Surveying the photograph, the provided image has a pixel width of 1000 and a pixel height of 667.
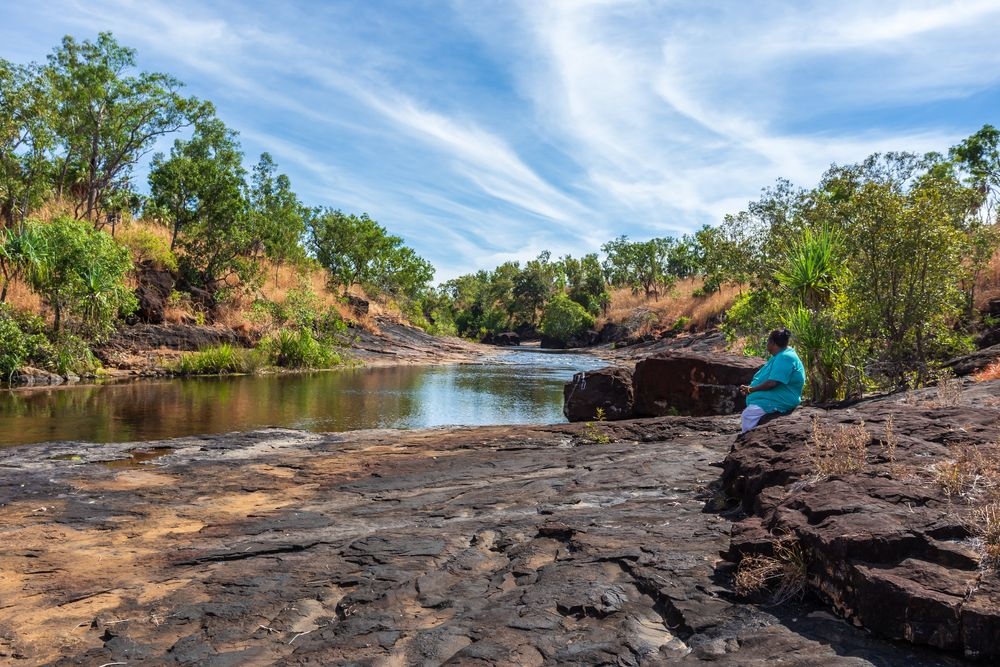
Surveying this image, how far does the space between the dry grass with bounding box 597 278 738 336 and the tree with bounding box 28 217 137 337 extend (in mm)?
36900

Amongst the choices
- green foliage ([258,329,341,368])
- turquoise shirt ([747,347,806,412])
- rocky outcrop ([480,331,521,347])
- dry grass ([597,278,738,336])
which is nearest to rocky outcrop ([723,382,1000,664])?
turquoise shirt ([747,347,806,412])

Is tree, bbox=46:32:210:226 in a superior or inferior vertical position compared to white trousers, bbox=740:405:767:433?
superior

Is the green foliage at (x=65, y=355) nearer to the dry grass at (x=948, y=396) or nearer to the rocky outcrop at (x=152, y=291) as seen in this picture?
the rocky outcrop at (x=152, y=291)

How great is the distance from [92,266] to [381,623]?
2341 centimetres

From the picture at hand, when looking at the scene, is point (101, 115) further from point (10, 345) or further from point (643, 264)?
point (643, 264)

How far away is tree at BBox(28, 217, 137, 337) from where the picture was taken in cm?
2216

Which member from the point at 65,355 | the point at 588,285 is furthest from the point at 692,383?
the point at 588,285

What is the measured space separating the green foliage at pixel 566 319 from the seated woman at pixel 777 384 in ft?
200

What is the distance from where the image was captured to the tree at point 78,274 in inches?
872

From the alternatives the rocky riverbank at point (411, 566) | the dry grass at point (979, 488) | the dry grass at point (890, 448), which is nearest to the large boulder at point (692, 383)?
the rocky riverbank at point (411, 566)

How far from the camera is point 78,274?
2267cm

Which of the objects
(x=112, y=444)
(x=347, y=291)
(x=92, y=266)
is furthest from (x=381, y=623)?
(x=347, y=291)

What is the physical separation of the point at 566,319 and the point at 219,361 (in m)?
45.7

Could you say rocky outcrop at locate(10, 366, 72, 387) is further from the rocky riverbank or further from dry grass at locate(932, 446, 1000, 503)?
dry grass at locate(932, 446, 1000, 503)
